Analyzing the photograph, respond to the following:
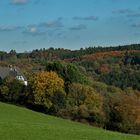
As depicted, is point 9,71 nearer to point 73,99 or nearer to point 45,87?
point 45,87

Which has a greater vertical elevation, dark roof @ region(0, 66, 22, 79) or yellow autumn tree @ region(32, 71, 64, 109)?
dark roof @ region(0, 66, 22, 79)

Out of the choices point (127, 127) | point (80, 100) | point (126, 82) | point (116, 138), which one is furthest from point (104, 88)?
point (116, 138)

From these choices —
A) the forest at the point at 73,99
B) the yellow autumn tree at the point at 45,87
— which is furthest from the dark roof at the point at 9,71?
the yellow autumn tree at the point at 45,87

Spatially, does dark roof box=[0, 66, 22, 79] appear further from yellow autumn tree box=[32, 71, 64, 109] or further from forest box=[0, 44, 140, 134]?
yellow autumn tree box=[32, 71, 64, 109]

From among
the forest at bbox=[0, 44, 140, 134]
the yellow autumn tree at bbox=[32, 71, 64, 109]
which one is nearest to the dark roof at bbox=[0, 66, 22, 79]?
the forest at bbox=[0, 44, 140, 134]

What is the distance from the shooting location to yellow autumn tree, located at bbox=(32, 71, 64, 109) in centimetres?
8619

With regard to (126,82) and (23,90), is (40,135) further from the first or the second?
(126,82)

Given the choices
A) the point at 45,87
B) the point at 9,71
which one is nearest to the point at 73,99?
the point at 45,87

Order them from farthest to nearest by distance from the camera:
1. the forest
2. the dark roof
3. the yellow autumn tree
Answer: the dark roof < the yellow autumn tree < the forest

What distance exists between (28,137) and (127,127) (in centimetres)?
5027

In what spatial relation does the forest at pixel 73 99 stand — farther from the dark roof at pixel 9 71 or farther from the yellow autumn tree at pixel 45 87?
the dark roof at pixel 9 71

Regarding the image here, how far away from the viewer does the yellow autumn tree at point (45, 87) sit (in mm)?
86188

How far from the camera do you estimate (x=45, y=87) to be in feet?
291

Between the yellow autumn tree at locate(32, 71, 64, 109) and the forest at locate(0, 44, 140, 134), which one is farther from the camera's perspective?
the yellow autumn tree at locate(32, 71, 64, 109)
